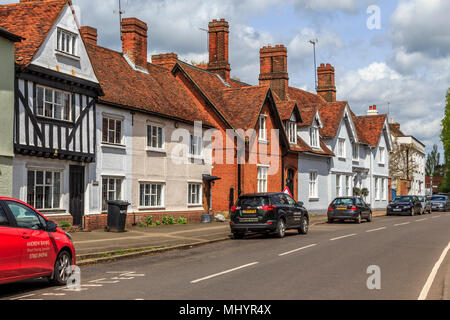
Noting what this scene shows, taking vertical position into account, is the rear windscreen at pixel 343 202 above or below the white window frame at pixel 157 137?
below

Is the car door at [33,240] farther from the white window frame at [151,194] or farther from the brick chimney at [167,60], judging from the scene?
the brick chimney at [167,60]

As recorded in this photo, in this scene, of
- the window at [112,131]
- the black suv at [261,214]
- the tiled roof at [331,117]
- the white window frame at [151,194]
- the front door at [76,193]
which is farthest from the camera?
the tiled roof at [331,117]

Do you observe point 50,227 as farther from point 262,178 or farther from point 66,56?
point 262,178

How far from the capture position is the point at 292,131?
37969 millimetres

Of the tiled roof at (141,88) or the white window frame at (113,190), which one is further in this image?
the tiled roof at (141,88)

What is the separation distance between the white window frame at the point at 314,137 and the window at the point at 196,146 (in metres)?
12.6

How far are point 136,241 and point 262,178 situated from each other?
668 inches

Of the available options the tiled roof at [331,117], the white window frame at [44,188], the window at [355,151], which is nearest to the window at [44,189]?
the white window frame at [44,188]

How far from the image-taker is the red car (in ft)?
30.0

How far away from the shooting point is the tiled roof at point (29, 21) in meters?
19.8

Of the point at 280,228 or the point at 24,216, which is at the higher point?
the point at 24,216

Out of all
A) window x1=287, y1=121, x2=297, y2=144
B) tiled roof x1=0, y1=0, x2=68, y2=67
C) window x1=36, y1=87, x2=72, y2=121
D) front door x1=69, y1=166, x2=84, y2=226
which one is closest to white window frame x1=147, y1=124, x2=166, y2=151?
front door x1=69, y1=166, x2=84, y2=226

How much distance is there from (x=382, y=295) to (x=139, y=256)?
837 centimetres

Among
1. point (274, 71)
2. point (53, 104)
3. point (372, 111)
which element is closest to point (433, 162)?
point (372, 111)
